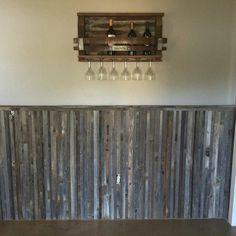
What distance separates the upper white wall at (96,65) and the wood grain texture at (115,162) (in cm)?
20

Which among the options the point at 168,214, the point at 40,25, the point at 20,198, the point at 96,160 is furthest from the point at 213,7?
the point at 20,198

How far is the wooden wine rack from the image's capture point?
9.46 feet

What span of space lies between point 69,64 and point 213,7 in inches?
61.8

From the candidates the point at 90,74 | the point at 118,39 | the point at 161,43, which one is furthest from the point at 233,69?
the point at 90,74

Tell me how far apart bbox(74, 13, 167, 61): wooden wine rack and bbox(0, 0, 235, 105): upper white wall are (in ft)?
0.27

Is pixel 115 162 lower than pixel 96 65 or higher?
lower

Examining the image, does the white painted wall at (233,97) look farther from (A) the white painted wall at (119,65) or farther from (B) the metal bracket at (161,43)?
(B) the metal bracket at (161,43)

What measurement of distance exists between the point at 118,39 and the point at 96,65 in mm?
354

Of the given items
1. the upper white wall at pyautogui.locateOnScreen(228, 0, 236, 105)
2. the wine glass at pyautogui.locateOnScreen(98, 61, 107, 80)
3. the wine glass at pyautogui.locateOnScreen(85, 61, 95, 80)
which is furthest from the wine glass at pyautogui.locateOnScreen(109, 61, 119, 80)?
the upper white wall at pyautogui.locateOnScreen(228, 0, 236, 105)

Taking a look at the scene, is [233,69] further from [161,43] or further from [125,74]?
[125,74]

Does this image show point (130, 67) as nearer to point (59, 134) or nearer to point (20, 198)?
point (59, 134)

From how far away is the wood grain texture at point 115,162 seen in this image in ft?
9.77

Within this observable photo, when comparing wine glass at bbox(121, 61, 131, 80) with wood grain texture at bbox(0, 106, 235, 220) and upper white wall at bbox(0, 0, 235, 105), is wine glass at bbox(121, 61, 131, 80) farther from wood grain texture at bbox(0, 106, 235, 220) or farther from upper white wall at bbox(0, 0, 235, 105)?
wood grain texture at bbox(0, 106, 235, 220)

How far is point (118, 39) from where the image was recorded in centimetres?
290
